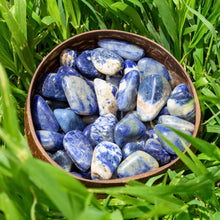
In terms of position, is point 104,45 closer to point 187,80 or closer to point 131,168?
point 187,80

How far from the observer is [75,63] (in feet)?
2.99

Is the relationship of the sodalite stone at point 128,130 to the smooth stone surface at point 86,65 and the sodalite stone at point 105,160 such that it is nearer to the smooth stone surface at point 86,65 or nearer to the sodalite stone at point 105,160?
the sodalite stone at point 105,160

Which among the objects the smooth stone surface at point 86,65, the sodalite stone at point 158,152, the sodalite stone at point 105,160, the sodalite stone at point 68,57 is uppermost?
the sodalite stone at point 68,57

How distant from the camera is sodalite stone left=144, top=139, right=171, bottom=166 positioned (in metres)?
0.77

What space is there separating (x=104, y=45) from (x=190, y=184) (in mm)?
474

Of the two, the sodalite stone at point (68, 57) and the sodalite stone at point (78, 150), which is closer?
the sodalite stone at point (78, 150)

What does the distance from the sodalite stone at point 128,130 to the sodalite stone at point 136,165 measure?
6cm

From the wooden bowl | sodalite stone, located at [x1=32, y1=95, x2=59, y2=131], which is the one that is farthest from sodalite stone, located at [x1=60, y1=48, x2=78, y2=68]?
sodalite stone, located at [x1=32, y1=95, x2=59, y2=131]

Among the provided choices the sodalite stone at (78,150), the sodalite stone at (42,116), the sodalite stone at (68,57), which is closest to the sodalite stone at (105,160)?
the sodalite stone at (78,150)

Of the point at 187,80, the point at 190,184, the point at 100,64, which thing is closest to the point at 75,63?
the point at 100,64

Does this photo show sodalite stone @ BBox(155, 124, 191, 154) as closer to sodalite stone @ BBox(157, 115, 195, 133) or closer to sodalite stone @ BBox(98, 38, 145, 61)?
sodalite stone @ BBox(157, 115, 195, 133)

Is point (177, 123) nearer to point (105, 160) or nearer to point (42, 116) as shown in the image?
point (105, 160)

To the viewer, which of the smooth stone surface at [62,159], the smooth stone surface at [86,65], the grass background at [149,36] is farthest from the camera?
the smooth stone surface at [86,65]

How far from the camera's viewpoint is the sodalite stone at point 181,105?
2.64 feet
